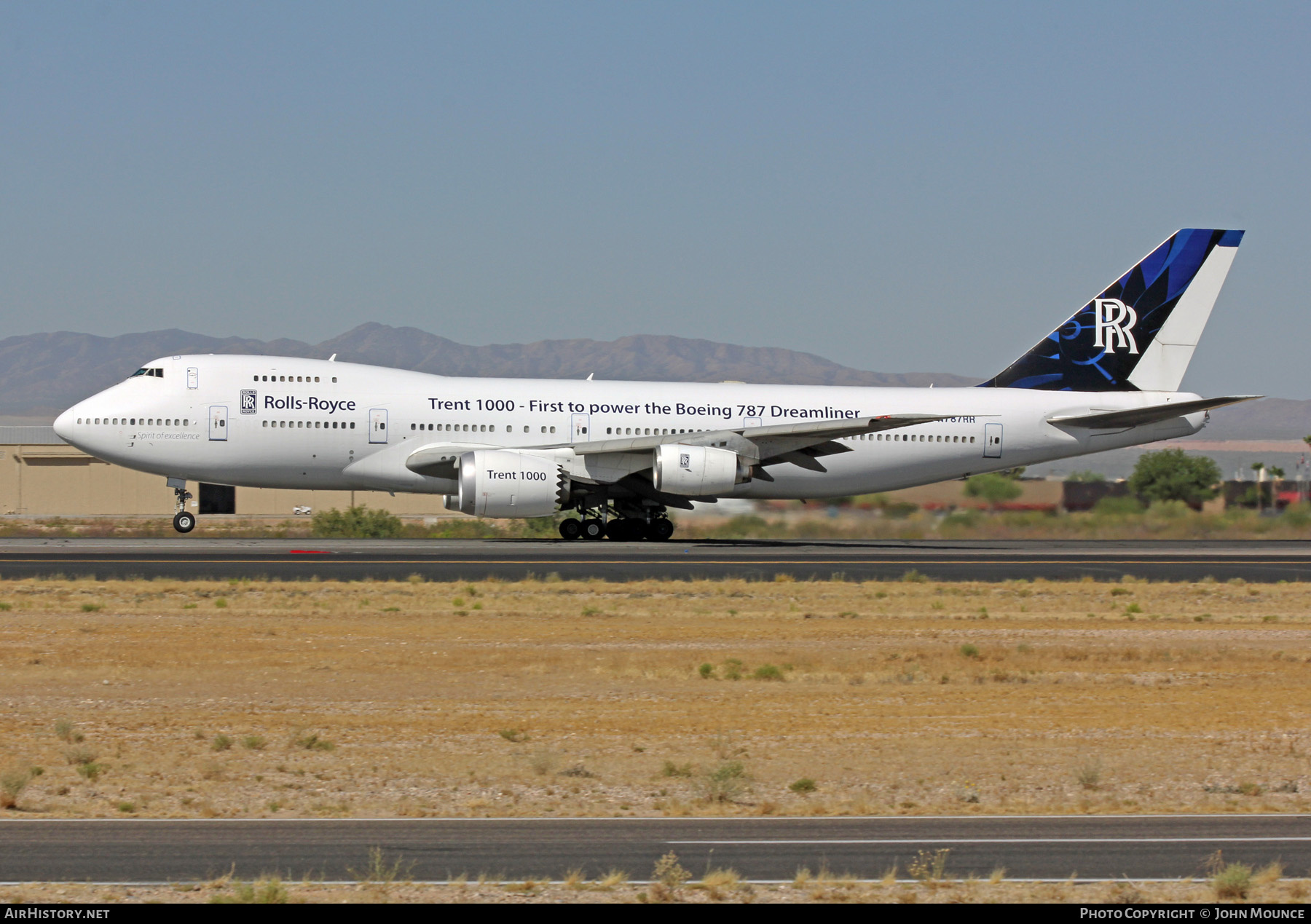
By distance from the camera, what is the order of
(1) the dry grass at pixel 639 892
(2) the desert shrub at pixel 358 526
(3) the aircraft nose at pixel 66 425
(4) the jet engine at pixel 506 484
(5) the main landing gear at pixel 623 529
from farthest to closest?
(2) the desert shrub at pixel 358 526 < (5) the main landing gear at pixel 623 529 < (3) the aircraft nose at pixel 66 425 < (4) the jet engine at pixel 506 484 < (1) the dry grass at pixel 639 892

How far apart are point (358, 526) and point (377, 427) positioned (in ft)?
51.6

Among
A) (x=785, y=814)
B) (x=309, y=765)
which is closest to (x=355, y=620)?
(x=309, y=765)

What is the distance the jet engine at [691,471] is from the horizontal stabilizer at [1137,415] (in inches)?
409

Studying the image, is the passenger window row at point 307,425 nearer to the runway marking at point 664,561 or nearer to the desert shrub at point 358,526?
the runway marking at point 664,561

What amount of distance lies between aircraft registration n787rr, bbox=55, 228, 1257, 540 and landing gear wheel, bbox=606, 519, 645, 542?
4cm

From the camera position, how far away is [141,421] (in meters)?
33.5

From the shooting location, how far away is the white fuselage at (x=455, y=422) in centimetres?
3356

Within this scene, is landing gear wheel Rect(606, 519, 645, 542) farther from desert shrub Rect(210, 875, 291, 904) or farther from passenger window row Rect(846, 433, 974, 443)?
desert shrub Rect(210, 875, 291, 904)

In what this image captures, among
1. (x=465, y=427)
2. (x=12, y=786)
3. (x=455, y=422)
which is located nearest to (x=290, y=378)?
(x=455, y=422)

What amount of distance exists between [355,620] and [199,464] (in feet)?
48.3

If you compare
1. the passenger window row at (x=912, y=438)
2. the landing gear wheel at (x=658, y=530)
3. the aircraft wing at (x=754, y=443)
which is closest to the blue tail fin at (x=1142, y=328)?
the passenger window row at (x=912, y=438)

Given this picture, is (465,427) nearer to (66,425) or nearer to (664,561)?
(664,561)
